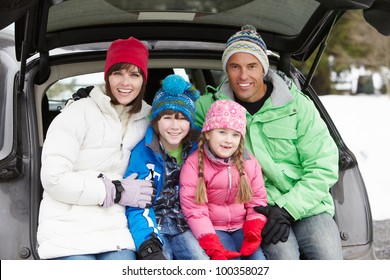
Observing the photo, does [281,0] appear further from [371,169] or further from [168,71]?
[371,169]

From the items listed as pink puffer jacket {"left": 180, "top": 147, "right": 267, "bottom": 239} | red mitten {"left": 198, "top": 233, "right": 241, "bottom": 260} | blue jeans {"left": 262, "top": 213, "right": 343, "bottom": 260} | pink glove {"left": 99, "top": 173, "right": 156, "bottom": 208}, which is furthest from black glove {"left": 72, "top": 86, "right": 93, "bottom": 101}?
blue jeans {"left": 262, "top": 213, "right": 343, "bottom": 260}

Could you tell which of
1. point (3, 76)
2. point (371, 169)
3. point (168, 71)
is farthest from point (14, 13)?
point (371, 169)

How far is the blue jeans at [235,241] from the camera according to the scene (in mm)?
2963

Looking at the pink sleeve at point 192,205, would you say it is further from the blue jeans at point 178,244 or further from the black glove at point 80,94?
the black glove at point 80,94

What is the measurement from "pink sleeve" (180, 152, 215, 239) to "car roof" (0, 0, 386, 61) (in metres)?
0.86

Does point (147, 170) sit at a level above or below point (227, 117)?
below

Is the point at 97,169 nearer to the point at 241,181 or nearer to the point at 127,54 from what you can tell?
the point at 127,54

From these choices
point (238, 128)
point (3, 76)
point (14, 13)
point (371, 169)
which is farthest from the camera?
point (371, 169)

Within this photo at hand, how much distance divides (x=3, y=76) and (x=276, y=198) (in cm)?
155

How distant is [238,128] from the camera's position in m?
3.05

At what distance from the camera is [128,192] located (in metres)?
2.88

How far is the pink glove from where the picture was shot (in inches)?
112

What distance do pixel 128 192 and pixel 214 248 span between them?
0.47m

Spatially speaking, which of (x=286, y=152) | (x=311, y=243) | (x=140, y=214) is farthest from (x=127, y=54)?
(x=311, y=243)
